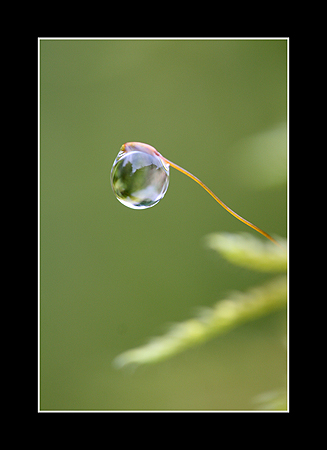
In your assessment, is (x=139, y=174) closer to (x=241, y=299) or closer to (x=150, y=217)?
(x=241, y=299)

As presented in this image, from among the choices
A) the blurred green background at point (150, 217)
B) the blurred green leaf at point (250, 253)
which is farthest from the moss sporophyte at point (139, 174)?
the blurred green background at point (150, 217)

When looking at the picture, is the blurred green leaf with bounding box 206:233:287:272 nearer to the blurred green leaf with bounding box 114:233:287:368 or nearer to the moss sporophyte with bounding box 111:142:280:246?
the blurred green leaf with bounding box 114:233:287:368

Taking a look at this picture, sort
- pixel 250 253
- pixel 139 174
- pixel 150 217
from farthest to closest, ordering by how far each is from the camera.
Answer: pixel 150 217 → pixel 250 253 → pixel 139 174

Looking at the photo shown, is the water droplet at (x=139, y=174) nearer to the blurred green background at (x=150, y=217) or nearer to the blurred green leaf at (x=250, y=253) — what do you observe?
the blurred green leaf at (x=250, y=253)

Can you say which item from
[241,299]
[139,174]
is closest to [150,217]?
[241,299]

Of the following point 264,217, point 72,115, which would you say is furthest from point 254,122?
point 72,115

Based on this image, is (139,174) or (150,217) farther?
(150,217)

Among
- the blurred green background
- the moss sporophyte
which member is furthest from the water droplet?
the blurred green background
